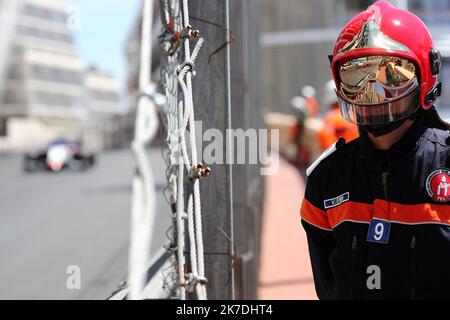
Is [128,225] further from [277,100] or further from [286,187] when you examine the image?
[277,100]

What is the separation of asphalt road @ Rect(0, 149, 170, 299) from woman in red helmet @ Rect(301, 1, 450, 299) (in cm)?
188

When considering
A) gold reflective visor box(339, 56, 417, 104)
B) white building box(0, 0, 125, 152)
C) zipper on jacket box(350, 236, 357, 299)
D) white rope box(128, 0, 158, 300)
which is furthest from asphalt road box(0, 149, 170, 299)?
white building box(0, 0, 125, 152)

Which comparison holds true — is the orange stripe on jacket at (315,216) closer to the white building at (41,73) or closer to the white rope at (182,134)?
the white rope at (182,134)

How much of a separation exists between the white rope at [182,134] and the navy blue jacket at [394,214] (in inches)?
20.4

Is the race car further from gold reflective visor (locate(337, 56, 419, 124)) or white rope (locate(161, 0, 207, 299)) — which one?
gold reflective visor (locate(337, 56, 419, 124))

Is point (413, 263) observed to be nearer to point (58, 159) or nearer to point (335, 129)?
point (335, 129)

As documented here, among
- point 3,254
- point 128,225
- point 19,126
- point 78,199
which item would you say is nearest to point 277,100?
point 78,199

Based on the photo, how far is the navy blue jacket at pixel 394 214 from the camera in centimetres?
196

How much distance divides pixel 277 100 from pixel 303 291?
926 inches

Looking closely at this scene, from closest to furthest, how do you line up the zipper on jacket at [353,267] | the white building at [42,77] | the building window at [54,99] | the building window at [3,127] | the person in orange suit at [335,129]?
the zipper on jacket at [353,267] < the person in orange suit at [335,129] < the building window at [3,127] < the white building at [42,77] < the building window at [54,99]

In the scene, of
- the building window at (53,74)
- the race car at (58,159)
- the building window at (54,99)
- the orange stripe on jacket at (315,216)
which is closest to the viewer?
the orange stripe on jacket at (315,216)

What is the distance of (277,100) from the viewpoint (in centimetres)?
2819

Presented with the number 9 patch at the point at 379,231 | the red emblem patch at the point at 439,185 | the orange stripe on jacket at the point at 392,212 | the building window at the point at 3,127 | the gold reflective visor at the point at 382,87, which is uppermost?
the building window at the point at 3,127

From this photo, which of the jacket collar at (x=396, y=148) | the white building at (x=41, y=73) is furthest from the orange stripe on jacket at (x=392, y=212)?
the white building at (x=41, y=73)
